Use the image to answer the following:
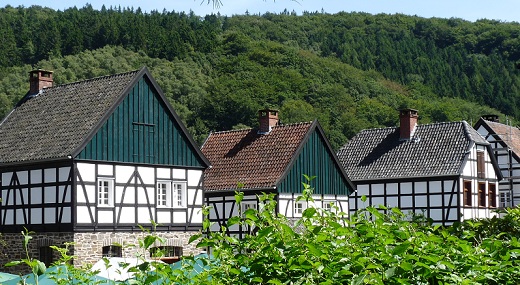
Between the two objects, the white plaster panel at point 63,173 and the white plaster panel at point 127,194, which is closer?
the white plaster panel at point 63,173

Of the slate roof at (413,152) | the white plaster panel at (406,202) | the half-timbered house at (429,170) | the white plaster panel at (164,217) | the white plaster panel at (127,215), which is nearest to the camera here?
the white plaster panel at (127,215)

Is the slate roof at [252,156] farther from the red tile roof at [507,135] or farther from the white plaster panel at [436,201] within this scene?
the red tile roof at [507,135]

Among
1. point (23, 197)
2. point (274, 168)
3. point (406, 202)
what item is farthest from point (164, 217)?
point (406, 202)

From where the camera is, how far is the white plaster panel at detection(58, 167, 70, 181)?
28484mm

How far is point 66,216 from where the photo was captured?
2819cm

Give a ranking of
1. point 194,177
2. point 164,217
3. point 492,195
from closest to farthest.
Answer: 1. point 164,217
2. point 194,177
3. point 492,195

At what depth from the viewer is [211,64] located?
106250 millimetres

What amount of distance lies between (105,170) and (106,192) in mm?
723

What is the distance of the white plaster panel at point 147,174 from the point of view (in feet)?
99.7

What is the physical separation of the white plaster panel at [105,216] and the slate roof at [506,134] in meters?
27.6

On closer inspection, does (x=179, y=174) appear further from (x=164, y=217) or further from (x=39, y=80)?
(x=39, y=80)

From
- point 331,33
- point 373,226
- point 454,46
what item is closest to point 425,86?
point 454,46

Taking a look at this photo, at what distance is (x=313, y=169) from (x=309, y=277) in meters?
31.7

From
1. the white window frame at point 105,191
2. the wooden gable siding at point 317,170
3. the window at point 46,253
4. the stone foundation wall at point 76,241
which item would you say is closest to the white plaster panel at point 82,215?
the stone foundation wall at point 76,241
